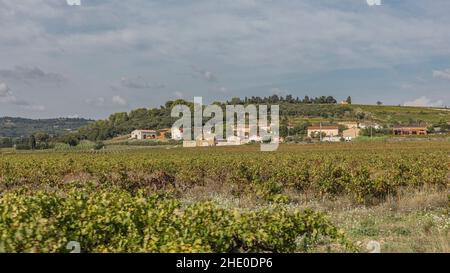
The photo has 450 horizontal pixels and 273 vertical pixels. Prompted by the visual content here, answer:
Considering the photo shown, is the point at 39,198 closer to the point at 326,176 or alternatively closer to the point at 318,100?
the point at 326,176

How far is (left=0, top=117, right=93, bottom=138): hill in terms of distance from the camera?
4004 inches

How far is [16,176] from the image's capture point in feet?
60.4

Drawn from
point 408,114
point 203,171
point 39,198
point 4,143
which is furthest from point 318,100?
point 39,198

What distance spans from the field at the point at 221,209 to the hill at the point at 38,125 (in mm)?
86089

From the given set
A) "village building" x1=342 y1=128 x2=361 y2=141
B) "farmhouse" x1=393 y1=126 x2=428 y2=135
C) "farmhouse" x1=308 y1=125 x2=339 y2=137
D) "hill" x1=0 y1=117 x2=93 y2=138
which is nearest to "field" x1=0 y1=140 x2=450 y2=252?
"farmhouse" x1=308 y1=125 x2=339 y2=137

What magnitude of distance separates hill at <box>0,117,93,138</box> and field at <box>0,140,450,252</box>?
282 ft

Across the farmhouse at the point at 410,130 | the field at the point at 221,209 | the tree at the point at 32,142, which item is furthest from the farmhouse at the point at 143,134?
the field at the point at 221,209

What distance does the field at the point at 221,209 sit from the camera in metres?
4.73

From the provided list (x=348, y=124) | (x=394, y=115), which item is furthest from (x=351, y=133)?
(x=394, y=115)

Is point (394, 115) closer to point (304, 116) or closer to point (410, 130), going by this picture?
point (304, 116)

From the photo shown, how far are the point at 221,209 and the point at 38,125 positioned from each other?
12092 cm

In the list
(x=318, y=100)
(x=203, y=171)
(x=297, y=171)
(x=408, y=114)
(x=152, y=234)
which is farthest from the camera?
(x=318, y=100)
